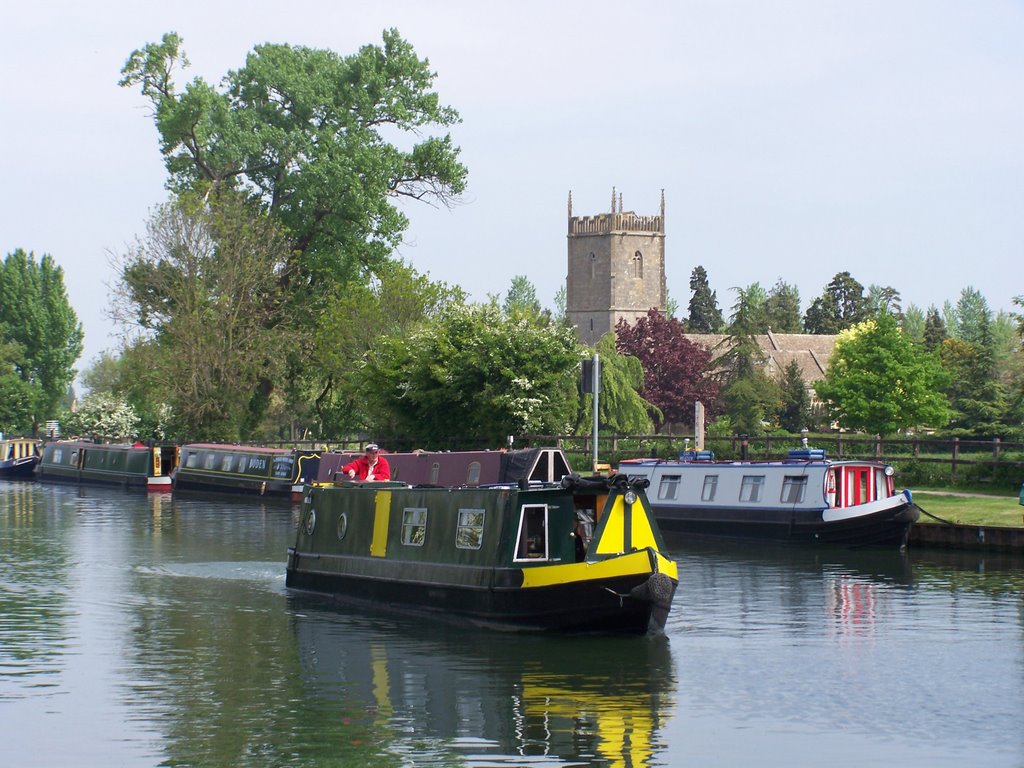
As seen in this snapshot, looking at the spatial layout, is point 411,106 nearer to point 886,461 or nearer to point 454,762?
point 886,461

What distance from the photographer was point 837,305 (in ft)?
438

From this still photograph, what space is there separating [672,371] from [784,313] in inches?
1609

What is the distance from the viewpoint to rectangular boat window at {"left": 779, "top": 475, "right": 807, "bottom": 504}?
124 ft

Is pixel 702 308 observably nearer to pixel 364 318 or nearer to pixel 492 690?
pixel 364 318

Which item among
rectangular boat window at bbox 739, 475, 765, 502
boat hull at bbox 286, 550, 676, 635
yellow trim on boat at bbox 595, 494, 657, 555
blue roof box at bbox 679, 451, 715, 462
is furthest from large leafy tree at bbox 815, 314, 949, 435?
yellow trim on boat at bbox 595, 494, 657, 555

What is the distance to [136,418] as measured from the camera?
9000 cm

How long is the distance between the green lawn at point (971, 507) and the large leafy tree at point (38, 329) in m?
78.4

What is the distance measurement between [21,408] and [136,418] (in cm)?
1627

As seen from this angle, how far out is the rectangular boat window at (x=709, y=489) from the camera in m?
40.4

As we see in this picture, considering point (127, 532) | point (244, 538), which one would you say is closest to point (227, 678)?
point (244, 538)

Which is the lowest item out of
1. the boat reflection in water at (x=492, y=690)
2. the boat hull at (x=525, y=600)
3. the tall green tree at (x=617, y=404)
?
the boat reflection in water at (x=492, y=690)

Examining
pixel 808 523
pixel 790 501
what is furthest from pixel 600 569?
pixel 790 501

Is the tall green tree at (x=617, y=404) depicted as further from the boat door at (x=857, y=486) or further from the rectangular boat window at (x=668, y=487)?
the boat door at (x=857, y=486)

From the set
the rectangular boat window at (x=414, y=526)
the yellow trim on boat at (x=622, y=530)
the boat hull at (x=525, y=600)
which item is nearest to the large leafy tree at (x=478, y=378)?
the rectangular boat window at (x=414, y=526)
